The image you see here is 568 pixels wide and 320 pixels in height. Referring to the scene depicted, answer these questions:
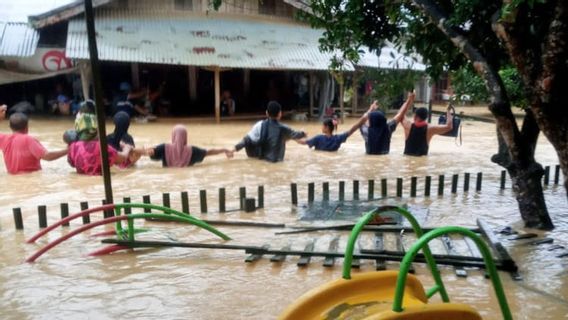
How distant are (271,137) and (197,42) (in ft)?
30.2

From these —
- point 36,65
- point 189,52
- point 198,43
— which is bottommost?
point 36,65

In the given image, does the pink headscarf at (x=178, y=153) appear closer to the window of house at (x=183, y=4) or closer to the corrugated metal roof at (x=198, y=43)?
the corrugated metal roof at (x=198, y=43)

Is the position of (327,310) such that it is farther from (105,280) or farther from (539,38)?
(539,38)

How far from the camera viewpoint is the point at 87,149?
9.17 m

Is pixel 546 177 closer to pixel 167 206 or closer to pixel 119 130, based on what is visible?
pixel 167 206

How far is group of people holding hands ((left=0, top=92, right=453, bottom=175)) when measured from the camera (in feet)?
30.1

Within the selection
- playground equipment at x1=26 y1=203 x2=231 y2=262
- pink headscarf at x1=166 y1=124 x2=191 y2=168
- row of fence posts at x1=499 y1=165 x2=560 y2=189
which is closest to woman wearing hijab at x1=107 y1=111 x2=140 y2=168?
pink headscarf at x1=166 y1=124 x2=191 y2=168

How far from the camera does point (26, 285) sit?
14.4 ft

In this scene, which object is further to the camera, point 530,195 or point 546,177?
point 546,177

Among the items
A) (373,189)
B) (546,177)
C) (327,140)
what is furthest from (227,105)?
(546,177)

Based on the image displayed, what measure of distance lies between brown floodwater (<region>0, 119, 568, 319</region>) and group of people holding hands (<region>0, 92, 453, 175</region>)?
27 cm

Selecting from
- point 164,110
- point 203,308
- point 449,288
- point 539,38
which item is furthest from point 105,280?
point 164,110

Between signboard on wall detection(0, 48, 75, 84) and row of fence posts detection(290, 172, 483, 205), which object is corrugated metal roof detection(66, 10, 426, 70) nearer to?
signboard on wall detection(0, 48, 75, 84)

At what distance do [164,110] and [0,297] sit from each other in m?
16.5
